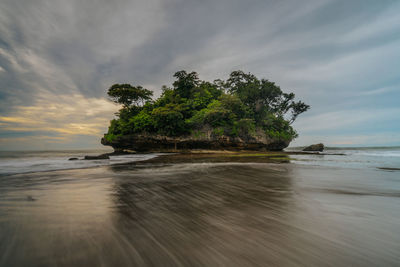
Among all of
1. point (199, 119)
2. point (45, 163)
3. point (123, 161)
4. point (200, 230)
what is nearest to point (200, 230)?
point (200, 230)

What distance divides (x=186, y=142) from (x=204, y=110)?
5.20 m

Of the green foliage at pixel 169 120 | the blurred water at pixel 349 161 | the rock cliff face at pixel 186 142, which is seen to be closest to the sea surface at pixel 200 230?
the blurred water at pixel 349 161

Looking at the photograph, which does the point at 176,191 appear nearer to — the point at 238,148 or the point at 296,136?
the point at 238,148

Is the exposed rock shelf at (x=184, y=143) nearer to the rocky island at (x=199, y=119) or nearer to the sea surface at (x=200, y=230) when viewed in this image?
the rocky island at (x=199, y=119)

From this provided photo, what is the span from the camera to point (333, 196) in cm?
261

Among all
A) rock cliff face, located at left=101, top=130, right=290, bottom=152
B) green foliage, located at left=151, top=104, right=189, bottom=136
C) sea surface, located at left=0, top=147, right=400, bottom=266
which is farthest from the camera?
rock cliff face, located at left=101, top=130, right=290, bottom=152

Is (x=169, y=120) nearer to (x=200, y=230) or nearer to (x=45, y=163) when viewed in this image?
(x=45, y=163)

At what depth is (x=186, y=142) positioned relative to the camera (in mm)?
23781

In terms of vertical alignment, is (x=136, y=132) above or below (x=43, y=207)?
above

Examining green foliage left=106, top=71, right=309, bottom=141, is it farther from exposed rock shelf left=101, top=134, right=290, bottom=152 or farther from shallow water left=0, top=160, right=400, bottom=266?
shallow water left=0, top=160, right=400, bottom=266

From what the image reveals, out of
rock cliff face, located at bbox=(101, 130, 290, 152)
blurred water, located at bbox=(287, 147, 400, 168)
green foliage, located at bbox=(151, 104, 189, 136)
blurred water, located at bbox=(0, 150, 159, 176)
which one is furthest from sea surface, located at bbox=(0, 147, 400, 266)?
rock cliff face, located at bbox=(101, 130, 290, 152)

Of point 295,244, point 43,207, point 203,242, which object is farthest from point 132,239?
point 43,207

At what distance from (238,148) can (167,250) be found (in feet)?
80.9

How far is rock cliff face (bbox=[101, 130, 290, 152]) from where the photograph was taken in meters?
23.2
